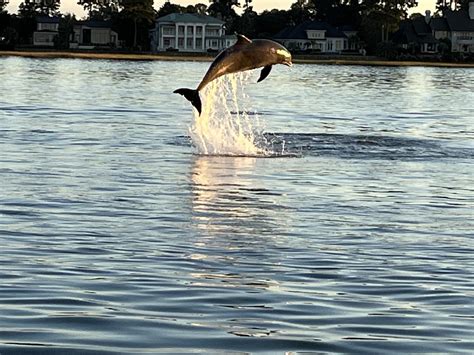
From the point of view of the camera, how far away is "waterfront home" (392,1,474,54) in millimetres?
186750

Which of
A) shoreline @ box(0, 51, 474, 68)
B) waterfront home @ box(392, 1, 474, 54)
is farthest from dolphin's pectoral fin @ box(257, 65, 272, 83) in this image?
waterfront home @ box(392, 1, 474, 54)

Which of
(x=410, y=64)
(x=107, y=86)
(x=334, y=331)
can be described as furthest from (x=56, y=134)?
(x=410, y=64)

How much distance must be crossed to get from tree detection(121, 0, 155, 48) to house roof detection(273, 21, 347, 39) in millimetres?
20280

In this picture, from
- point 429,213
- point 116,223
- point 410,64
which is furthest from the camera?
point 410,64

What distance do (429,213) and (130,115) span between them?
86.1 ft

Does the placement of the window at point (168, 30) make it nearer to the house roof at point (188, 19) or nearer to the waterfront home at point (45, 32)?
the house roof at point (188, 19)

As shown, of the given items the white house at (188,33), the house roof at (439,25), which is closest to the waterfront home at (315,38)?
the white house at (188,33)

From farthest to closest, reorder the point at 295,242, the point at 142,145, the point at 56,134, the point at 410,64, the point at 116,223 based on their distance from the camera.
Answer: the point at 410,64 < the point at 56,134 < the point at 142,145 < the point at 116,223 < the point at 295,242

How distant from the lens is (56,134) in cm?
3369

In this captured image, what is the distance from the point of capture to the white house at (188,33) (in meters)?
187

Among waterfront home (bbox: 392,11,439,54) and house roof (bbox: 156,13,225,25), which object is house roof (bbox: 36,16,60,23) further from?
waterfront home (bbox: 392,11,439,54)

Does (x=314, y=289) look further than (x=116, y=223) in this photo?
No

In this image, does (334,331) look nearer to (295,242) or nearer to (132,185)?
(295,242)

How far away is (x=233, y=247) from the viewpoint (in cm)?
1531
